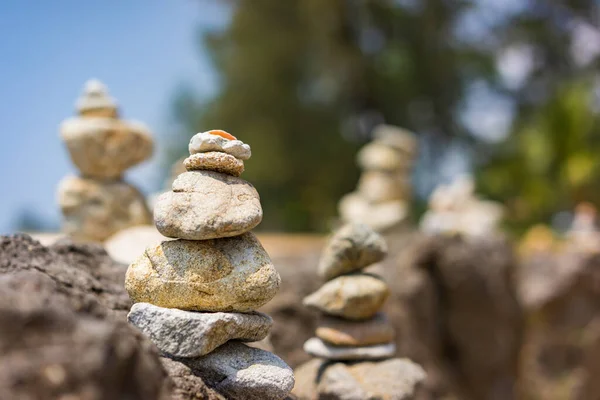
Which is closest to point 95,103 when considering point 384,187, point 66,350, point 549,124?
point 66,350

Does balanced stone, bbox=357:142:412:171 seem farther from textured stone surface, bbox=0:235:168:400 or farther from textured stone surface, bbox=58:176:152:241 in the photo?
textured stone surface, bbox=0:235:168:400

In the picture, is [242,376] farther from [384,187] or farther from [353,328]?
[384,187]

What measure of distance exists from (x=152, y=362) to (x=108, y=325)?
18cm


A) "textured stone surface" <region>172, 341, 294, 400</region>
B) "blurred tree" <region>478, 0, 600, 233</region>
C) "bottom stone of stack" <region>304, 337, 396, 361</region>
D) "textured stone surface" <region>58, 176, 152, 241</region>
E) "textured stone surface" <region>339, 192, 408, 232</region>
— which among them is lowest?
"textured stone surface" <region>172, 341, 294, 400</region>

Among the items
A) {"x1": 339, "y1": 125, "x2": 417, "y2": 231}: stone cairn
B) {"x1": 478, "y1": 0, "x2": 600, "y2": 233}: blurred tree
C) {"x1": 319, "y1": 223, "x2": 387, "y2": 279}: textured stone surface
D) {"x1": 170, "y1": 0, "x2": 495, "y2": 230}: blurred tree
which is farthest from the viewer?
{"x1": 170, "y1": 0, "x2": 495, "y2": 230}: blurred tree

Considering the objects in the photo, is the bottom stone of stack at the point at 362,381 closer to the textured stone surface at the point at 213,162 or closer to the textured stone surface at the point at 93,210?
the textured stone surface at the point at 213,162

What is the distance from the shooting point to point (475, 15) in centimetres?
1892

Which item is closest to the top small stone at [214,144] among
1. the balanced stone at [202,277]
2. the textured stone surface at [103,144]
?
the balanced stone at [202,277]

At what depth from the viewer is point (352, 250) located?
13.3ft

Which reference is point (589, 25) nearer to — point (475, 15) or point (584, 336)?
point (475, 15)

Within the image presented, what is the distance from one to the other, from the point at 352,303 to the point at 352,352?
11.8 inches

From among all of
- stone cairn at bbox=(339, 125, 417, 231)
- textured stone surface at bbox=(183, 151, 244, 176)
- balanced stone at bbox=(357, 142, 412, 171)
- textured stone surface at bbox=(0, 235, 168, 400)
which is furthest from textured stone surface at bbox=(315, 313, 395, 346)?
balanced stone at bbox=(357, 142, 412, 171)

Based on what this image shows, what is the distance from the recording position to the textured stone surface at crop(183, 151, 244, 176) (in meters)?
3.02

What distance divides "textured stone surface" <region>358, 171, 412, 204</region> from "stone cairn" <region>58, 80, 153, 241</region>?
545 centimetres
